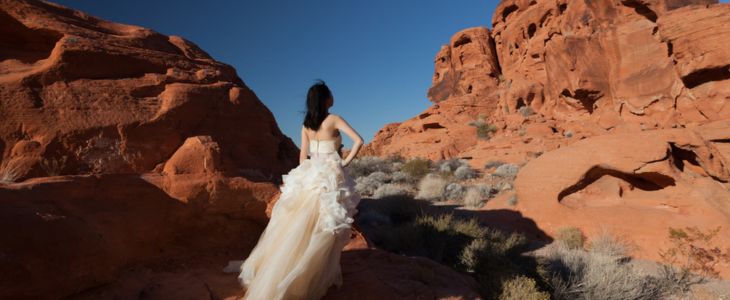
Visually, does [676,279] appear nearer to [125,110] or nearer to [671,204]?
[671,204]

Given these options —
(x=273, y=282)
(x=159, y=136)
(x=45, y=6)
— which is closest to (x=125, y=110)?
(x=159, y=136)

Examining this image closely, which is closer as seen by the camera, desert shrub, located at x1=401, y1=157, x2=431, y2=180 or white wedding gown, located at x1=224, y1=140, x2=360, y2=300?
white wedding gown, located at x1=224, y1=140, x2=360, y2=300

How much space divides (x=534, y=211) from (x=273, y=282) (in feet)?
21.5

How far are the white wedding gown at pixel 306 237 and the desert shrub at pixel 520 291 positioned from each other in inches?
75.9

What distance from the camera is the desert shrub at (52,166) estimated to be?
318 cm

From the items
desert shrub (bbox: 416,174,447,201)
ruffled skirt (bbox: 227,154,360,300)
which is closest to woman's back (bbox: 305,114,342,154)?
ruffled skirt (bbox: 227,154,360,300)

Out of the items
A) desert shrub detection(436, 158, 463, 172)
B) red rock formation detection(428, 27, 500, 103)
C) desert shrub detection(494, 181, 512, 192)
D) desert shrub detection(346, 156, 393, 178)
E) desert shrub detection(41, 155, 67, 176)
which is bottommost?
desert shrub detection(494, 181, 512, 192)

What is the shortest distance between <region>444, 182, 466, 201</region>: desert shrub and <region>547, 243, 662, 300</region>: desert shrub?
5099mm

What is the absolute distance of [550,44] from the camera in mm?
19859

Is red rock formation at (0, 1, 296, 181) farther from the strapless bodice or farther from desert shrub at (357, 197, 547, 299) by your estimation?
desert shrub at (357, 197, 547, 299)

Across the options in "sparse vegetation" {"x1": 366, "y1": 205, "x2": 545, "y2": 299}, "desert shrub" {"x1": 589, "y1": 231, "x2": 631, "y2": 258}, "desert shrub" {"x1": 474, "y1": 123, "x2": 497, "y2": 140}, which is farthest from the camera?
"desert shrub" {"x1": 474, "y1": 123, "x2": 497, "y2": 140}

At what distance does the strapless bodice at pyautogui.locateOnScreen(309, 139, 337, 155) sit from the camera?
Answer: 3324mm

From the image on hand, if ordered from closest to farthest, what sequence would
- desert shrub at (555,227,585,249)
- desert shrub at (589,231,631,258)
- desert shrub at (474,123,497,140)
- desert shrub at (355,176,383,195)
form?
desert shrub at (589,231,631,258) < desert shrub at (555,227,585,249) < desert shrub at (355,176,383,195) < desert shrub at (474,123,497,140)

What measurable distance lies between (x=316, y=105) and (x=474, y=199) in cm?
788
